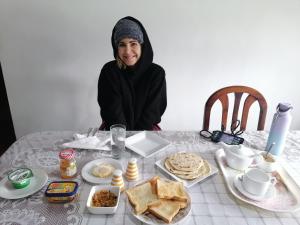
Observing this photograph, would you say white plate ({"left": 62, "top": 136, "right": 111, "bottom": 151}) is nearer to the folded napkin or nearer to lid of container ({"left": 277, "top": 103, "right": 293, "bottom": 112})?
the folded napkin

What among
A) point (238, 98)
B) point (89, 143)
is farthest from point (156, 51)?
point (89, 143)

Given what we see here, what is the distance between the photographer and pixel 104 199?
79 centimetres

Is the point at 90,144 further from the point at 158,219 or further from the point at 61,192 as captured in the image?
the point at 158,219

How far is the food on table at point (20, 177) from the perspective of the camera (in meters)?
0.84

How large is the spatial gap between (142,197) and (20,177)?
45 cm

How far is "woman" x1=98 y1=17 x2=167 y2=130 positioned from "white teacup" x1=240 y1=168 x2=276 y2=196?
33.7 inches

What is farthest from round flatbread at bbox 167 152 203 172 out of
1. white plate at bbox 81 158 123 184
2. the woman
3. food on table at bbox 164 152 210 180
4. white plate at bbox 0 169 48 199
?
the woman

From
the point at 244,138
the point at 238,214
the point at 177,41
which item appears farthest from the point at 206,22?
the point at 238,214

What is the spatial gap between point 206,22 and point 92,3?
2.81 ft

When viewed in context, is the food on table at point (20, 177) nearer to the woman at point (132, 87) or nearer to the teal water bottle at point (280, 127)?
the woman at point (132, 87)

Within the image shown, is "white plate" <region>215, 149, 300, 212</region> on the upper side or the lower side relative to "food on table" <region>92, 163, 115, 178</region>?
lower

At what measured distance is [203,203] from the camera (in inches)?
31.8

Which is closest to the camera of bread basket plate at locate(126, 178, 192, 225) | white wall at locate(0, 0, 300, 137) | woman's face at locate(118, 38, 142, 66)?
bread basket plate at locate(126, 178, 192, 225)

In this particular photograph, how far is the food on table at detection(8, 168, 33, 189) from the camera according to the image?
0.84 metres
